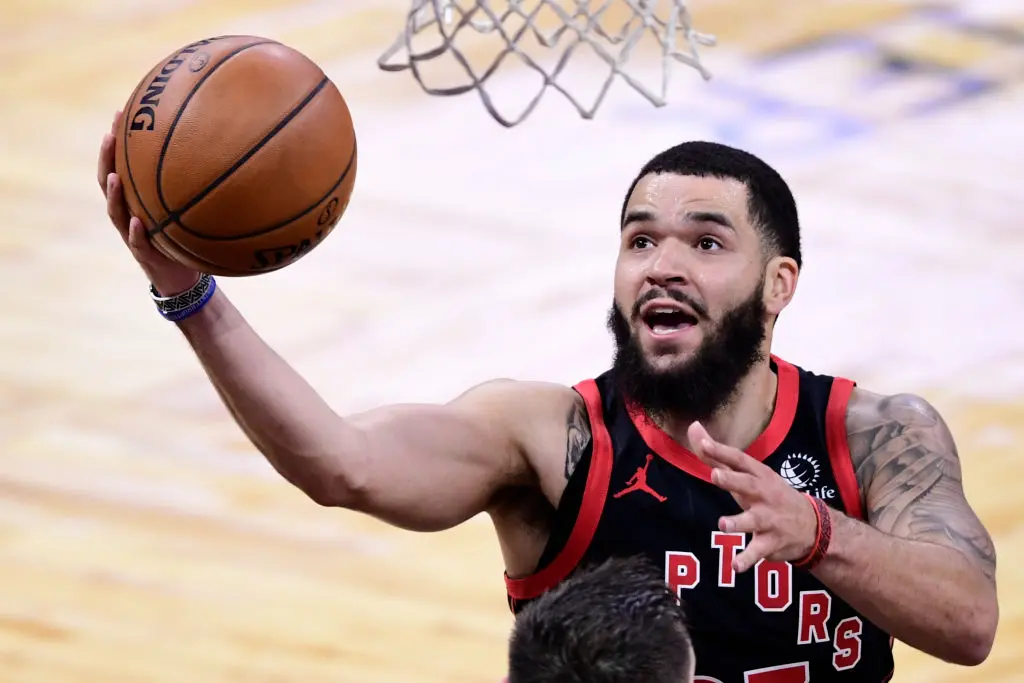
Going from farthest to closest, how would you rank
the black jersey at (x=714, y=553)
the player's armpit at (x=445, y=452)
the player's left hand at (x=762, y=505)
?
the black jersey at (x=714, y=553)
the player's armpit at (x=445, y=452)
the player's left hand at (x=762, y=505)

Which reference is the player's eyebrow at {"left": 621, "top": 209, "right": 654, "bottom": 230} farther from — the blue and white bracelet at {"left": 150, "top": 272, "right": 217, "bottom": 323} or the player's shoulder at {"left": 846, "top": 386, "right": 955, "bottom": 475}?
the blue and white bracelet at {"left": 150, "top": 272, "right": 217, "bottom": 323}

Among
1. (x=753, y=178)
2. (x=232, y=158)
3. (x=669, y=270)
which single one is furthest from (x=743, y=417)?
(x=232, y=158)

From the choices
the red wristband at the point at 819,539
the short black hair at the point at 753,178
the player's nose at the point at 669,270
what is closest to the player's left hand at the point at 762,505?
the red wristband at the point at 819,539

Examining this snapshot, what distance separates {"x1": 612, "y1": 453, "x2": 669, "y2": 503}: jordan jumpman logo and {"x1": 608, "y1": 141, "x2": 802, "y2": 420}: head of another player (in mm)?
124

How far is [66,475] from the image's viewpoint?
5.31 m

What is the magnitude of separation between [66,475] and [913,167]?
389 centimetres

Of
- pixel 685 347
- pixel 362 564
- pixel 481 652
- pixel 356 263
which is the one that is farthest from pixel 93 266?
pixel 685 347

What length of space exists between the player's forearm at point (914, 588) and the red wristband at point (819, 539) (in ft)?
0.05

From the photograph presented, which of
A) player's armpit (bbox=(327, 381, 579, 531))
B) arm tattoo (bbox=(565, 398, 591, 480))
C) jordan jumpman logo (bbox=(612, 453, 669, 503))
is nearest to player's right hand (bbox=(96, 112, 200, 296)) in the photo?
player's armpit (bbox=(327, 381, 579, 531))

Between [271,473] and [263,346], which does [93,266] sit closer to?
[271,473]

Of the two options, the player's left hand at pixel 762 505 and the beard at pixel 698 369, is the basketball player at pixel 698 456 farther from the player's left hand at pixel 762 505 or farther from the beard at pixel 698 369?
the player's left hand at pixel 762 505

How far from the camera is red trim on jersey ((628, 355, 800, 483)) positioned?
296cm

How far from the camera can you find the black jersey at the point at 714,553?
2.86 meters

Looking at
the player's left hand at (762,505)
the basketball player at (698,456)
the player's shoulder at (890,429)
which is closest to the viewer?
the player's left hand at (762,505)
